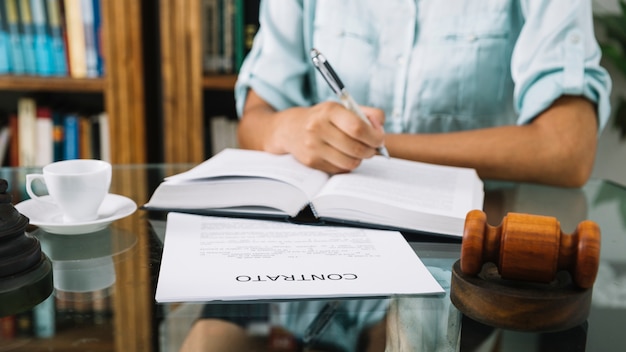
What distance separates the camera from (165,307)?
524 millimetres

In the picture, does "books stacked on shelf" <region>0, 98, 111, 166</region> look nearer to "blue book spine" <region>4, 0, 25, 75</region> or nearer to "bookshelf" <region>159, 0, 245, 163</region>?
"blue book spine" <region>4, 0, 25, 75</region>

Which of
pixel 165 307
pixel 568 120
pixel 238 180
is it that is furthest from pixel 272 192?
pixel 568 120

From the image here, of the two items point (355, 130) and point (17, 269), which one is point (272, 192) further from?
point (17, 269)

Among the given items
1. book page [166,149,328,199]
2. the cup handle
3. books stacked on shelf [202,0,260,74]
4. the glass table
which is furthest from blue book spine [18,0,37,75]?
the glass table

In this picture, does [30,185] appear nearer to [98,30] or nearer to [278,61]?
[278,61]

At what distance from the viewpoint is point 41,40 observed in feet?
6.21

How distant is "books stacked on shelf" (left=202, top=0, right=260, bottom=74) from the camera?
1.88 m

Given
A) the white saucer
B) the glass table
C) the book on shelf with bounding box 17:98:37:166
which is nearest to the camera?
the glass table

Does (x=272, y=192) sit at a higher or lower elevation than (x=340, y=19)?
lower

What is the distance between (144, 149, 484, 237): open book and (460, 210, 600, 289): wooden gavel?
201 mm

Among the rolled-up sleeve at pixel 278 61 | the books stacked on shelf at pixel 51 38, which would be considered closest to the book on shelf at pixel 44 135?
the books stacked on shelf at pixel 51 38

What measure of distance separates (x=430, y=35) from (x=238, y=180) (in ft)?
2.29

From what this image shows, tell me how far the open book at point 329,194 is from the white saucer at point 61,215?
5 centimetres

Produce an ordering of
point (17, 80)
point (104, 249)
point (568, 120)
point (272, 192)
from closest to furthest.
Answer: point (104, 249), point (272, 192), point (568, 120), point (17, 80)
